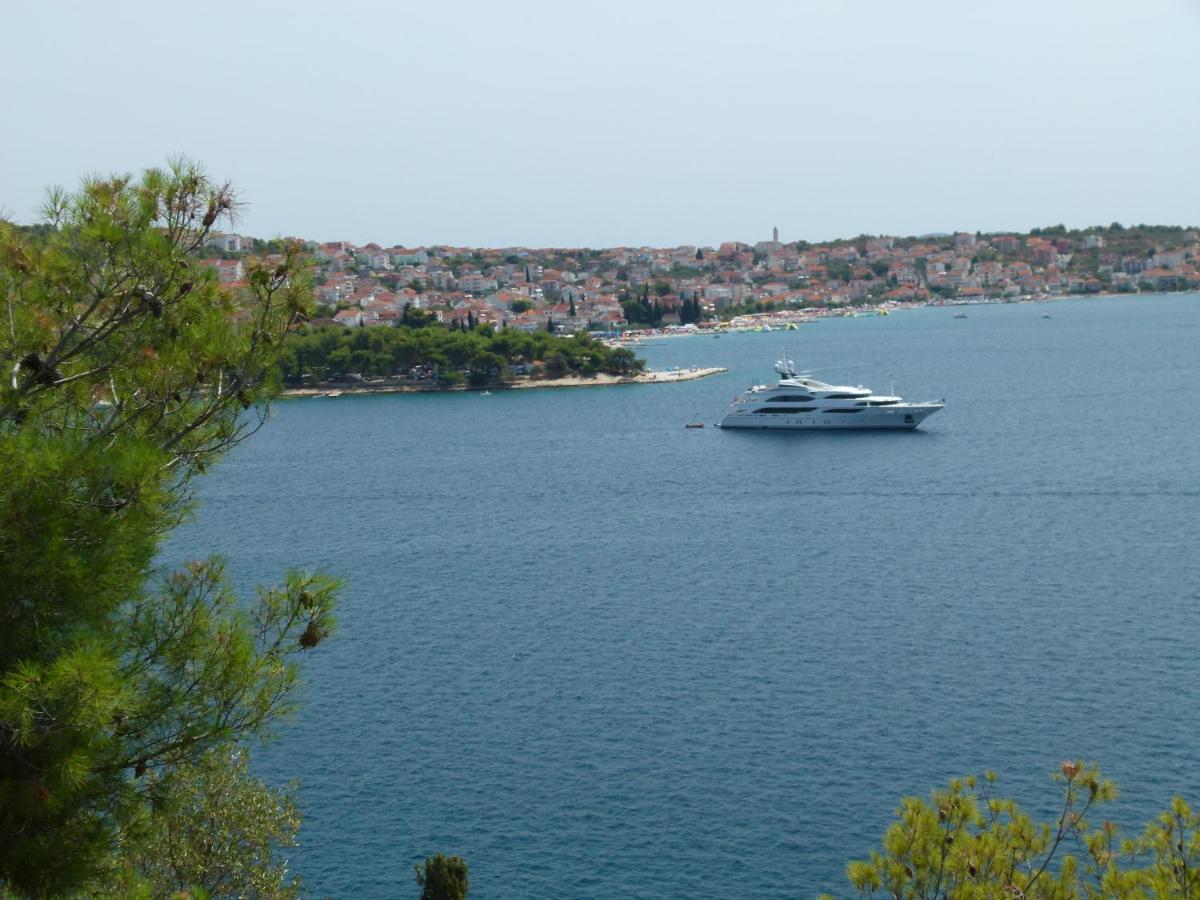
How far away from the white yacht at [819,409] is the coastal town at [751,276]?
177 feet

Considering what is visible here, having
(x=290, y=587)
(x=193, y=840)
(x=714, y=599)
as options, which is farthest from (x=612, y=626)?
(x=290, y=587)

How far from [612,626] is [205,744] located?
1643 cm

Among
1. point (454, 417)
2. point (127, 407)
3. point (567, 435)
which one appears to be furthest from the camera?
point (454, 417)

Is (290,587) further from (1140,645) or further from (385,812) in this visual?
(1140,645)

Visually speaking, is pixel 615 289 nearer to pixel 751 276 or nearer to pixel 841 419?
pixel 751 276

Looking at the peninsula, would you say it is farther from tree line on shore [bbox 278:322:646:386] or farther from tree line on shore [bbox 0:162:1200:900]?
tree line on shore [bbox 0:162:1200:900]

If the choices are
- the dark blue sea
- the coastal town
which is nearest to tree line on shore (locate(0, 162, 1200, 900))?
the dark blue sea

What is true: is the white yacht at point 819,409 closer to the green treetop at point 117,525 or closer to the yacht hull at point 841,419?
the yacht hull at point 841,419

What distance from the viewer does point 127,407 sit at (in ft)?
19.9

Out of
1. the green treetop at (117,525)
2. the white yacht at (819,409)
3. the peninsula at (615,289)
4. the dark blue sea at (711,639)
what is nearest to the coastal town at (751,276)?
the peninsula at (615,289)

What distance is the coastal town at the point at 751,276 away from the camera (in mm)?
115438

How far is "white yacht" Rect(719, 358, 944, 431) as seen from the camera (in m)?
44.3

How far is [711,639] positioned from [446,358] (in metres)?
45.1

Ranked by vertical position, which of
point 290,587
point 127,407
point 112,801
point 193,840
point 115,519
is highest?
point 127,407
